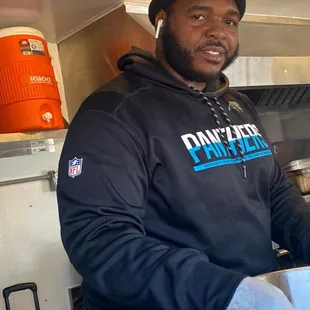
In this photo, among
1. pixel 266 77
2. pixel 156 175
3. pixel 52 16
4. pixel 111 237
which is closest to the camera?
pixel 111 237

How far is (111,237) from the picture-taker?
63cm

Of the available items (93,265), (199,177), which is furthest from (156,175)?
(93,265)

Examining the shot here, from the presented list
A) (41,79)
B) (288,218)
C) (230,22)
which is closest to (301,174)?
(288,218)

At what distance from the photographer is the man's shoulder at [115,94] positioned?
0.78m

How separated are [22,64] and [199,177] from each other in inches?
22.9

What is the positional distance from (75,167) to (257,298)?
314 millimetres

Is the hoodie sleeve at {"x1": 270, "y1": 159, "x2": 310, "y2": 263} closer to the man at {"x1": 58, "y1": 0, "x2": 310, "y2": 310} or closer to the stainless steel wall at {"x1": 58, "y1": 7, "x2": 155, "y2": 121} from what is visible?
the man at {"x1": 58, "y1": 0, "x2": 310, "y2": 310}

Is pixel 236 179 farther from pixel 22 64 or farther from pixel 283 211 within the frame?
pixel 22 64

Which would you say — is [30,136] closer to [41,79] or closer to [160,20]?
[41,79]

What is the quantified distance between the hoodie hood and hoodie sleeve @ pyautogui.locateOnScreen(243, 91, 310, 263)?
0.23 metres

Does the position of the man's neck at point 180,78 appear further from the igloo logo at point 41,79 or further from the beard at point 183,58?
the igloo logo at point 41,79

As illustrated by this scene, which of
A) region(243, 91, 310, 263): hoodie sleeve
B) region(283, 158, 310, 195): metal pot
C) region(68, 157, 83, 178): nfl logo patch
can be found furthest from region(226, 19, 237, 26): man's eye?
region(283, 158, 310, 195): metal pot

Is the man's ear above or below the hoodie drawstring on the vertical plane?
above

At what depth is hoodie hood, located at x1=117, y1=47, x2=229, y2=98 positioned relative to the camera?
87 cm
